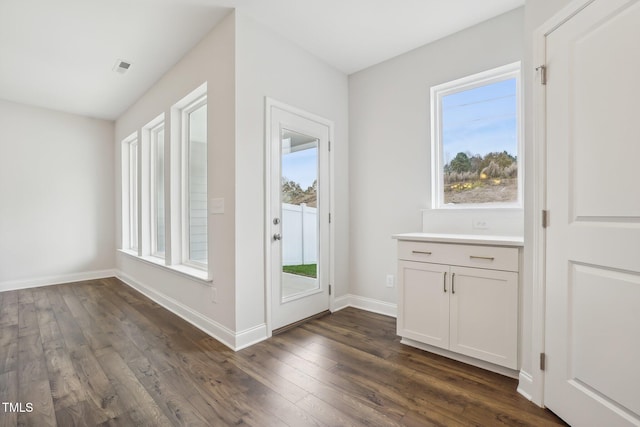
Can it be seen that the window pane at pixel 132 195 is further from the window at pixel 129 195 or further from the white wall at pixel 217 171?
the white wall at pixel 217 171

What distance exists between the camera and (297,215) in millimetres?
Result: 2992

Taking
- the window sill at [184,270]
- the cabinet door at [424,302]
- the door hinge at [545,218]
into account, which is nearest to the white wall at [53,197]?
the window sill at [184,270]

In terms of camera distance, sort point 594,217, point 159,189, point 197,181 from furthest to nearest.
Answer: point 159,189
point 197,181
point 594,217

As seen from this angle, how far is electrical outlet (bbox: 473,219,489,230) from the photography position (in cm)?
244

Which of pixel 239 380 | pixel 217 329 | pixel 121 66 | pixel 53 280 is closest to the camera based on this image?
pixel 239 380

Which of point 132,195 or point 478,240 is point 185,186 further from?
point 478,240

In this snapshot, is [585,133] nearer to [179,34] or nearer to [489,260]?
[489,260]

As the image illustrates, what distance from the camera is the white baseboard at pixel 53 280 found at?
171 inches

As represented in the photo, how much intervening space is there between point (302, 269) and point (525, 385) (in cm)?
195

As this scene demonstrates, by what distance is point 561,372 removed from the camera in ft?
5.02

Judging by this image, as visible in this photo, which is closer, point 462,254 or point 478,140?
point 462,254

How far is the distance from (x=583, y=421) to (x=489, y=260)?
907mm

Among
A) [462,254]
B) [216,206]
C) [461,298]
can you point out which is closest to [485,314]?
[461,298]

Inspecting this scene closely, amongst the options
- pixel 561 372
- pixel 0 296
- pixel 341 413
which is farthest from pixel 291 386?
pixel 0 296
